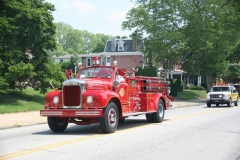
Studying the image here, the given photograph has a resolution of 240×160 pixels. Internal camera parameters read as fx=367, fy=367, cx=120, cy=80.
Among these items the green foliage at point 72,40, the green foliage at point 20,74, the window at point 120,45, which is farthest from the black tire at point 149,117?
the green foliage at point 72,40

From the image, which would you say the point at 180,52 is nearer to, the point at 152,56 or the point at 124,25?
the point at 152,56

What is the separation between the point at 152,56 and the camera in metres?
47.0

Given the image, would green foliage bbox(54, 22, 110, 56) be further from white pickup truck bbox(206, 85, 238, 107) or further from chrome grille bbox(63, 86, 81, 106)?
chrome grille bbox(63, 86, 81, 106)

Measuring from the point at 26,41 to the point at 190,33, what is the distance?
24034 mm

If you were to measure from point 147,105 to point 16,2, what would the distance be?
42.0 feet

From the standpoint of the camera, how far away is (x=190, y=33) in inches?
1692

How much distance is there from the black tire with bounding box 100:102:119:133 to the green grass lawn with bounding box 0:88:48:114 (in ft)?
30.3

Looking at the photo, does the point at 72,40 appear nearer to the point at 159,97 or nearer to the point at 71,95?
the point at 159,97

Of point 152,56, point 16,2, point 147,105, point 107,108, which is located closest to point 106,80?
point 107,108

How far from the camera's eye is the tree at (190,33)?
41.6 metres

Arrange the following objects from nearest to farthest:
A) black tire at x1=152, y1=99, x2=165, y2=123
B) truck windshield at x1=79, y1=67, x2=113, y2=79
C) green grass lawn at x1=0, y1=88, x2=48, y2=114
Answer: truck windshield at x1=79, y1=67, x2=113, y2=79 → black tire at x1=152, y1=99, x2=165, y2=123 → green grass lawn at x1=0, y1=88, x2=48, y2=114

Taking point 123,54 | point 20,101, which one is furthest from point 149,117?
point 123,54

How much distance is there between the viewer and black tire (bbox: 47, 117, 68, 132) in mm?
12414

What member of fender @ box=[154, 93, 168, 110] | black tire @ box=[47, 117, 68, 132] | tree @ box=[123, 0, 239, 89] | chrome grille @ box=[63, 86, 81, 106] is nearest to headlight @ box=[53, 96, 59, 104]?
chrome grille @ box=[63, 86, 81, 106]
